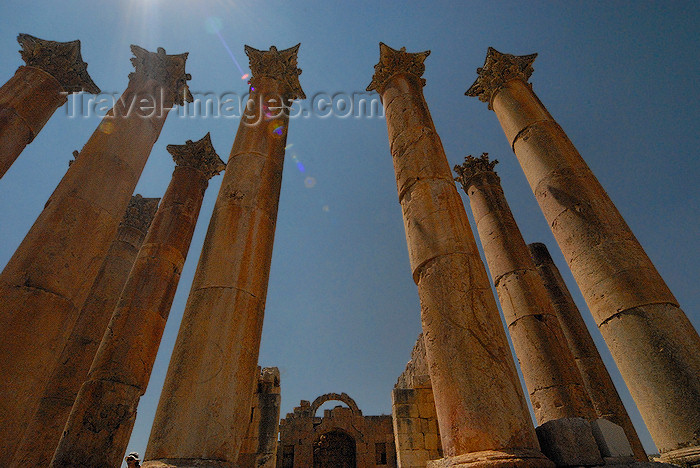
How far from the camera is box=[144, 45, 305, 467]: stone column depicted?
405 cm

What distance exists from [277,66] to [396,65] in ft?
10.2

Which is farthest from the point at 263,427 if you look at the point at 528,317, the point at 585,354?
the point at 585,354

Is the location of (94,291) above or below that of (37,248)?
above

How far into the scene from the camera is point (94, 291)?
412 inches

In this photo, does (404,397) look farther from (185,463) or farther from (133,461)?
(185,463)

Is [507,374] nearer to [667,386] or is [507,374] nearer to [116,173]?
[667,386]

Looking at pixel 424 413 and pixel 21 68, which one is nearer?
pixel 21 68

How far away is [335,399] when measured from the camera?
82.4ft

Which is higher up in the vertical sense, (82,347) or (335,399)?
(335,399)

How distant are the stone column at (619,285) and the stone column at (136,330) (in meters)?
9.47

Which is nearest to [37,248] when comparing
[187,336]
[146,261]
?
[187,336]

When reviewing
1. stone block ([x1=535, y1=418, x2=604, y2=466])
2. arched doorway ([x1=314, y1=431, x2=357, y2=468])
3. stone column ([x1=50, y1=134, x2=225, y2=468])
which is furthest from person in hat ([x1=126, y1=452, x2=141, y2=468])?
arched doorway ([x1=314, y1=431, x2=357, y2=468])

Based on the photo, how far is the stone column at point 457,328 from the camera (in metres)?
3.81

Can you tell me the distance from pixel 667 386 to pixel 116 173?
9.73 metres
